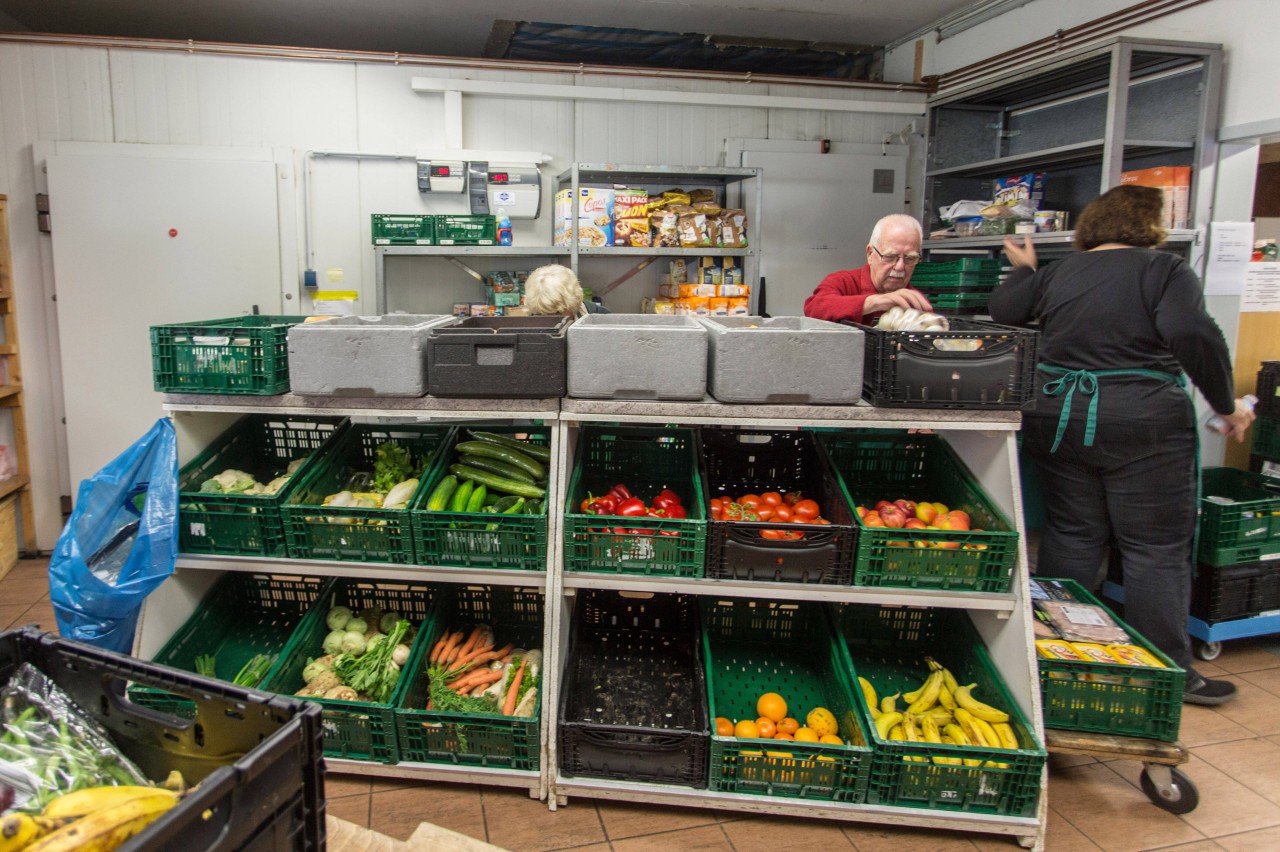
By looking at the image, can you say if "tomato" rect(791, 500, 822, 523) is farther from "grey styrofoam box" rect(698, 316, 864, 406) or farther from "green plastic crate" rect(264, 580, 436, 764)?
"green plastic crate" rect(264, 580, 436, 764)

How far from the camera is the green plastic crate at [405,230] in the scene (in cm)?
477

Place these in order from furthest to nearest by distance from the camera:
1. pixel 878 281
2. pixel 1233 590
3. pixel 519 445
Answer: pixel 1233 590
pixel 878 281
pixel 519 445

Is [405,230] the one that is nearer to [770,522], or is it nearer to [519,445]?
[519,445]

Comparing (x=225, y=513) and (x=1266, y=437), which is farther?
(x=1266, y=437)

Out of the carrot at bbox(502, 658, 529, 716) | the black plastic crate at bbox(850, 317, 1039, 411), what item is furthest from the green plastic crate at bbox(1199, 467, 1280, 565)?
the carrot at bbox(502, 658, 529, 716)

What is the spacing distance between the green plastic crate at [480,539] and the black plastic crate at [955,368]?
107cm

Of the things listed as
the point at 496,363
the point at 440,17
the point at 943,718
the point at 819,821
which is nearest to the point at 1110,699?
the point at 943,718

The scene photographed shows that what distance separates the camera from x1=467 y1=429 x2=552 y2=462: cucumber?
9.36ft

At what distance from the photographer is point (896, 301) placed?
2758 millimetres

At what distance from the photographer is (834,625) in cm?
273

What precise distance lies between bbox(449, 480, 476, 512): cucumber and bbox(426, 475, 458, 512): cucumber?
0.07ft

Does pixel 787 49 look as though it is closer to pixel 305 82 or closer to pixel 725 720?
pixel 305 82

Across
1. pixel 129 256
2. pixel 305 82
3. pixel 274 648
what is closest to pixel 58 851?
pixel 274 648

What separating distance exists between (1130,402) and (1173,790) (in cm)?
124
